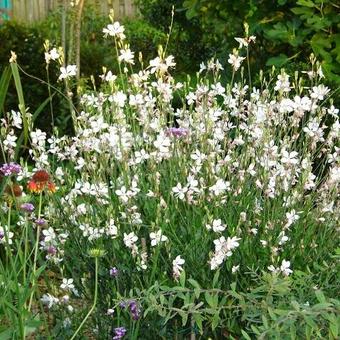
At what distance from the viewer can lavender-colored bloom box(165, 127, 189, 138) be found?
12.3 ft

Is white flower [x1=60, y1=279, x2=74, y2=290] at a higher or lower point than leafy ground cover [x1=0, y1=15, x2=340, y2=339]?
lower

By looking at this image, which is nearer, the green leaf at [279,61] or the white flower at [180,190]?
the white flower at [180,190]

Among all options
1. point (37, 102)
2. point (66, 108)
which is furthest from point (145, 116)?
point (37, 102)

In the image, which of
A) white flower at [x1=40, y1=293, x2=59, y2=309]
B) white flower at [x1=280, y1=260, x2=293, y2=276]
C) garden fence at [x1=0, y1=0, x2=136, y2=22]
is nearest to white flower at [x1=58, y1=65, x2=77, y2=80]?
white flower at [x1=40, y1=293, x2=59, y2=309]

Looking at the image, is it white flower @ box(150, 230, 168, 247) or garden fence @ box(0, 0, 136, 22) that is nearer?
white flower @ box(150, 230, 168, 247)

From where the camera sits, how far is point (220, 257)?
3363mm

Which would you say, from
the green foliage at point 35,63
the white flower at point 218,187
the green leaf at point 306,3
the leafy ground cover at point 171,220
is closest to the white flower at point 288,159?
the leafy ground cover at point 171,220

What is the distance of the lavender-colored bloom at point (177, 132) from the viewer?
3736 millimetres

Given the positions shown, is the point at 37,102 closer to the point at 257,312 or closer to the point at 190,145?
the point at 190,145

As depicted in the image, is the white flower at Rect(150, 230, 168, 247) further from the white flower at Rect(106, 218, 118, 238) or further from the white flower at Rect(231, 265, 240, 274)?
the white flower at Rect(231, 265, 240, 274)

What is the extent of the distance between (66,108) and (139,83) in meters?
3.48

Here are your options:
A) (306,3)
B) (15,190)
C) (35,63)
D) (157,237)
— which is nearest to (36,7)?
(35,63)

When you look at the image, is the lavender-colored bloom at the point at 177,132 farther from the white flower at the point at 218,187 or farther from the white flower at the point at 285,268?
the white flower at the point at 285,268

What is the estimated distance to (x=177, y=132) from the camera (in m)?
3.74
